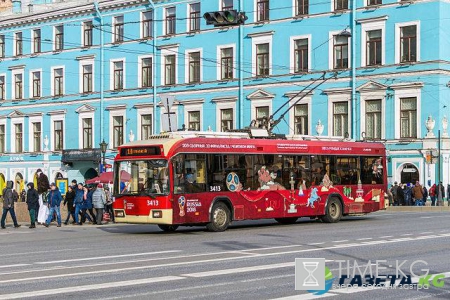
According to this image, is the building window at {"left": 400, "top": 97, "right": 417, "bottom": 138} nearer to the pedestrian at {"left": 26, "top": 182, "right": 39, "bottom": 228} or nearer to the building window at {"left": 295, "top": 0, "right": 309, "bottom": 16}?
the building window at {"left": 295, "top": 0, "right": 309, "bottom": 16}

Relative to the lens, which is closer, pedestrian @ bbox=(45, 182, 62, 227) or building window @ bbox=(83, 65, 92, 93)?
pedestrian @ bbox=(45, 182, 62, 227)

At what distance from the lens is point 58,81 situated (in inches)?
2788

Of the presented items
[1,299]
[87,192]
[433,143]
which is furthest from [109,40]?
[1,299]

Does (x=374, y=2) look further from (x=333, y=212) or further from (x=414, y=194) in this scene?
(x=333, y=212)

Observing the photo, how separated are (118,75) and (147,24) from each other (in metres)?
4.53

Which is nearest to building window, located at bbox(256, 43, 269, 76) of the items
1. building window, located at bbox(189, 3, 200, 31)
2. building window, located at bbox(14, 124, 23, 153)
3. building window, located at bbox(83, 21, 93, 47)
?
building window, located at bbox(189, 3, 200, 31)

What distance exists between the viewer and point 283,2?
58438 millimetres

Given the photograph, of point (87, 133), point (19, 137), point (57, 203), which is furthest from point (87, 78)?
point (57, 203)

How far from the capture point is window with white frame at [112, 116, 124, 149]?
6650 cm

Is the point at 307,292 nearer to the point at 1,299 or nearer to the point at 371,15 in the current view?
the point at 1,299

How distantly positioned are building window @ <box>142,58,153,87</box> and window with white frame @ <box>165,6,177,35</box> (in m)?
2.58

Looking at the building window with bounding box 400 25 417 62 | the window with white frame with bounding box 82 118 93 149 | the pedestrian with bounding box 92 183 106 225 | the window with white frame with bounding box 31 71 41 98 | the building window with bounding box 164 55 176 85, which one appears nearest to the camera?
the pedestrian with bounding box 92 183 106 225

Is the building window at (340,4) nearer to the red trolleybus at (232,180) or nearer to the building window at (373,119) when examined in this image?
the building window at (373,119)

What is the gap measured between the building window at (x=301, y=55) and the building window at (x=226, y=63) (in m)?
4.77
